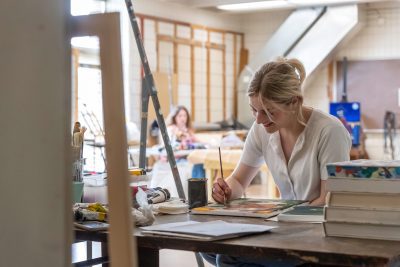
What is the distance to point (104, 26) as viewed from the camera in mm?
991

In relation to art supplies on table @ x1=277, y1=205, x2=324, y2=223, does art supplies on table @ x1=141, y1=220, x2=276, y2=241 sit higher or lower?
lower

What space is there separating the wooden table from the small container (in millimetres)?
528

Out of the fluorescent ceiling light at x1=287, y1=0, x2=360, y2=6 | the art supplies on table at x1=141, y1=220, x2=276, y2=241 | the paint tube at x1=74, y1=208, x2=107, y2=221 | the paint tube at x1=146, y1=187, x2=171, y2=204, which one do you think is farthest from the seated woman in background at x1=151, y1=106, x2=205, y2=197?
the art supplies on table at x1=141, y1=220, x2=276, y2=241

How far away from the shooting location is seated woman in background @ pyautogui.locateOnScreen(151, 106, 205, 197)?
654 cm

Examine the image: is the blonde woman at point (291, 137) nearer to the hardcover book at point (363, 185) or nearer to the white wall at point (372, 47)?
the hardcover book at point (363, 185)

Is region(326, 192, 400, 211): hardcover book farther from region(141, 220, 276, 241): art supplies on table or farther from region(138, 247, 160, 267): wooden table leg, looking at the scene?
region(138, 247, 160, 267): wooden table leg

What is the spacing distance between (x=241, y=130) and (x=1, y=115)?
9182 millimetres

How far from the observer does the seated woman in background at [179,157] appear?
21.5 ft

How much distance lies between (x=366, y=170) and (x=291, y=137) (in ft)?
3.31

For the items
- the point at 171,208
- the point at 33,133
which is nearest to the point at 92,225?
the point at 171,208

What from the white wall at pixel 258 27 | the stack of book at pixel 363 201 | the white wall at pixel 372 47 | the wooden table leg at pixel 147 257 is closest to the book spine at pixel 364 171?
the stack of book at pixel 363 201

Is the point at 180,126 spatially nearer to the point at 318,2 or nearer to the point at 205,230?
the point at 318,2

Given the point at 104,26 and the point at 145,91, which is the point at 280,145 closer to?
the point at 145,91

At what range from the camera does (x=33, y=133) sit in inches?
34.2
